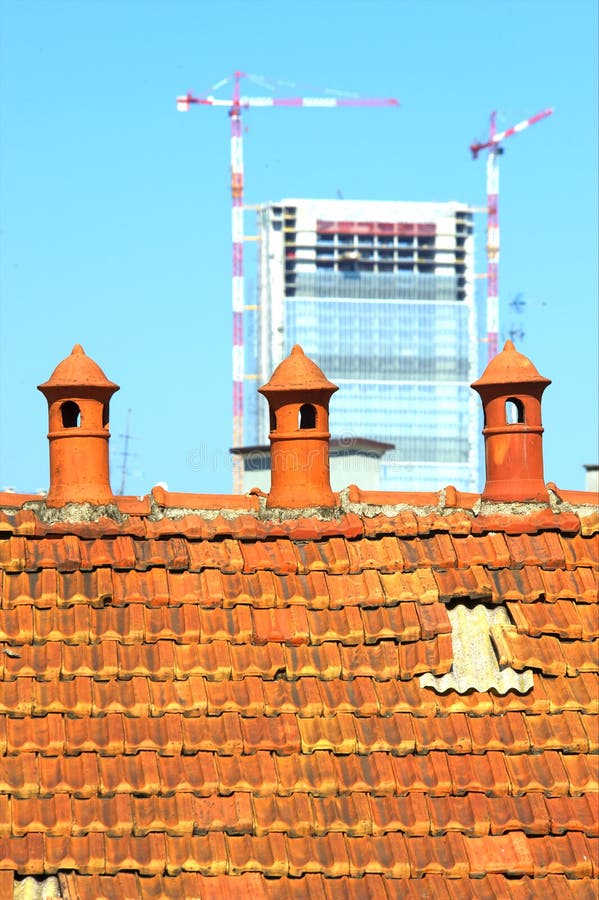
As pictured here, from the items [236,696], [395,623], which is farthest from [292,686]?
[395,623]

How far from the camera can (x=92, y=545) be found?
10.2m

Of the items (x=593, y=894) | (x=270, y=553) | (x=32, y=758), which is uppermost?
(x=270, y=553)

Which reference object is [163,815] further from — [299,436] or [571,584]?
[571,584]

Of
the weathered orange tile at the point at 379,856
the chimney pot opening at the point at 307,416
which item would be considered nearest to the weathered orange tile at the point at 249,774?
the weathered orange tile at the point at 379,856

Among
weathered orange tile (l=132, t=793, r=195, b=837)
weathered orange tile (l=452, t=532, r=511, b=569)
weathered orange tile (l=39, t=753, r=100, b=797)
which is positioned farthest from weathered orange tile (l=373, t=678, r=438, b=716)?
weathered orange tile (l=39, t=753, r=100, b=797)

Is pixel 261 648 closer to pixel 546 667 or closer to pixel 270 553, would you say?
pixel 270 553

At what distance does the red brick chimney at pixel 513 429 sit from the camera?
11.1 m

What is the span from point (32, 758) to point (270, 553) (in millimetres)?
2278

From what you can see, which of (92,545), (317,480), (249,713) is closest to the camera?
(249,713)

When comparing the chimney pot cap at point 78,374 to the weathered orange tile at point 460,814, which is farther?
the chimney pot cap at point 78,374

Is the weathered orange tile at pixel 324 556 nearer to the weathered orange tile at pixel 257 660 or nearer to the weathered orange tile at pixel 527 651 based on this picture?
the weathered orange tile at pixel 257 660

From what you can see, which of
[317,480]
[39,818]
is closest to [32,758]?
[39,818]

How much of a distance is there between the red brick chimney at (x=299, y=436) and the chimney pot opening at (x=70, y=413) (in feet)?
4.70

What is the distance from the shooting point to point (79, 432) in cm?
1074
